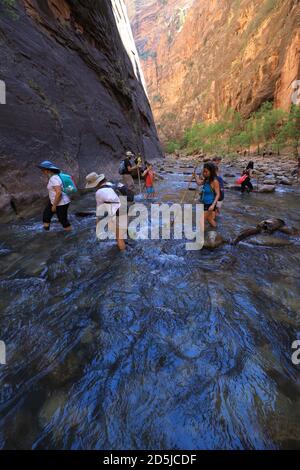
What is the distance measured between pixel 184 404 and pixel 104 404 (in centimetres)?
65

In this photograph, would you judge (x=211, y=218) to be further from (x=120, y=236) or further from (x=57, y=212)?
(x=57, y=212)

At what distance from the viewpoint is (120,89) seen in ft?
55.2

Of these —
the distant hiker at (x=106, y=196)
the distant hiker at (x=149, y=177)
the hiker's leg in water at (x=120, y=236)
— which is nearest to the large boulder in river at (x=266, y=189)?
the distant hiker at (x=149, y=177)

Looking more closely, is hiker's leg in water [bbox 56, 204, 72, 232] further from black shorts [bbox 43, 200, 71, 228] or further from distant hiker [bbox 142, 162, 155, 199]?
distant hiker [bbox 142, 162, 155, 199]

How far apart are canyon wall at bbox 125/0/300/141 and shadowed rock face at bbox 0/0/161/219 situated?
24783 mm

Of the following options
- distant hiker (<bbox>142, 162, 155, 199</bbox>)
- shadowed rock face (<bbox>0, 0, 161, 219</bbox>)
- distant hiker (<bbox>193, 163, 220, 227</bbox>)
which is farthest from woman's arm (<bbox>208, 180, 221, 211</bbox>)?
shadowed rock face (<bbox>0, 0, 161, 219</bbox>)

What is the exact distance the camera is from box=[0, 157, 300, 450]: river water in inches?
73.9

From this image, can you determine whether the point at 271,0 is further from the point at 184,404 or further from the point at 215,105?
the point at 184,404

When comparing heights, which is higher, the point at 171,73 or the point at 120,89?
the point at 171,73

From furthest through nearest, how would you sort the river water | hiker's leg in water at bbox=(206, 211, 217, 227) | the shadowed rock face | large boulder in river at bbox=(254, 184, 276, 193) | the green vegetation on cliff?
the green vegetation on cliff < large boulder in river at bbox=(254, 184, 276, 193) < the shadowed rock face < hiker's leg in water at bbox=(206, 211, 217, 227) < the river water

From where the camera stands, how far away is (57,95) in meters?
9.91
